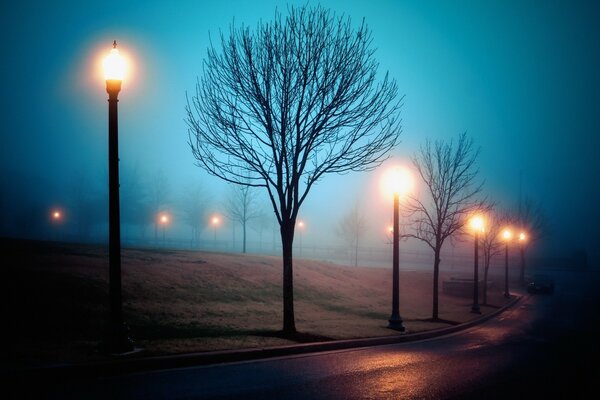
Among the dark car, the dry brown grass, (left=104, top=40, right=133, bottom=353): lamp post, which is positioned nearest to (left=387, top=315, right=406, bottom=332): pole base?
the dry brown grass

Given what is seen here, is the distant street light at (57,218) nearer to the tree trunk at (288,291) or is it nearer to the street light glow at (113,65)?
the tree trunk at (288,291)

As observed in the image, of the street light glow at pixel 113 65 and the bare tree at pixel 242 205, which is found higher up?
the street light glow at pixel 113 65

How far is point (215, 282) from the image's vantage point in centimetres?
2089

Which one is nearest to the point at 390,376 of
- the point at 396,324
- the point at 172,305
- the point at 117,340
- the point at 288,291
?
the point at 288,291

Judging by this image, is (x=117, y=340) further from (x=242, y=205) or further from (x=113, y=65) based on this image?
(x=242, y=205)

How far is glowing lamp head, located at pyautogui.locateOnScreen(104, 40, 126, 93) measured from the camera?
8859 millimetres

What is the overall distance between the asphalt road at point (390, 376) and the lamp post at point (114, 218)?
1196mm

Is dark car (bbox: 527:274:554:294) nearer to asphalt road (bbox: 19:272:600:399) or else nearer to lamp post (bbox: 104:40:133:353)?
asphalt road (bbox: 19:272:600:399)

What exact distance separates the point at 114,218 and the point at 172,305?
791 centimetres

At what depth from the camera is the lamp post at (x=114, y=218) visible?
8273 millimetres

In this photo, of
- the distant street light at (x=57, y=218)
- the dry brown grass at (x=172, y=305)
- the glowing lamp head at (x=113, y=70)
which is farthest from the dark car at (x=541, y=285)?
the distant street light at (x=57, y=218)

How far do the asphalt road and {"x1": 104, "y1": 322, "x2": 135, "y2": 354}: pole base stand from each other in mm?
1032

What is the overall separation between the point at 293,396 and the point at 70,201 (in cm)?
6827

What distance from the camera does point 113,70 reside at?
29.1 ft
